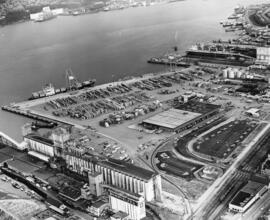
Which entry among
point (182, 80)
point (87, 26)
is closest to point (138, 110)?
point (182, 80)

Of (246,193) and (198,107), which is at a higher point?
(198,107)

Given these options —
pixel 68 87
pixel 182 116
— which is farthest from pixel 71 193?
pixel 68 87

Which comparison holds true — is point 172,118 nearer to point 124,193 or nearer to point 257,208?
point 124,193

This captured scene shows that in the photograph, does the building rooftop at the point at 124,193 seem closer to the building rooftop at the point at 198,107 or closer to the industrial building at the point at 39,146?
the industrial building at the point at 39,146

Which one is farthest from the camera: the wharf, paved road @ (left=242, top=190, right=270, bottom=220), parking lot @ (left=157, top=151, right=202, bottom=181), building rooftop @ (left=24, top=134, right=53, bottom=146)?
the wharf

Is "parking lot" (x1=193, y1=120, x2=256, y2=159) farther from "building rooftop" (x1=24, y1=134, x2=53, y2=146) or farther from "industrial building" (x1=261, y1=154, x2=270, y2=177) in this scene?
"building rooftop" (x1=24, y1=134, x2=53, y2=146)

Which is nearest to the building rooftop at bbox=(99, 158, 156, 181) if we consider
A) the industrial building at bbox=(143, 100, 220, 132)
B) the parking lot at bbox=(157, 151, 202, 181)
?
the parking lot at bbox=(157, 151, 202, 181)

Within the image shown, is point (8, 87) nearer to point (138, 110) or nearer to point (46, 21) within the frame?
point (138, 110)
